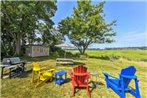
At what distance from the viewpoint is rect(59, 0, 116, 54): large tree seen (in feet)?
112

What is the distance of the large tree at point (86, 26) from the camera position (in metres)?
34.0

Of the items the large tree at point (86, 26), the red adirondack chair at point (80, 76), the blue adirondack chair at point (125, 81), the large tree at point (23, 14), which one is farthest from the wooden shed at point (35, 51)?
the blue adirondack chair at point (125, 81)

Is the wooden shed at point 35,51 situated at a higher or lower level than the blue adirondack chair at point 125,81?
higher

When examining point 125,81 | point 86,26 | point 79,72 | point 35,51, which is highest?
point 86,26

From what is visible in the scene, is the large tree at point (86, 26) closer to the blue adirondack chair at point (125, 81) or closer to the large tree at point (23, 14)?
the large tree at point (23, 14)

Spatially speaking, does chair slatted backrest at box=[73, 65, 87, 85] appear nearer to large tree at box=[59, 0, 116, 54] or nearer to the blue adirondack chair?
the blue adirondack chair

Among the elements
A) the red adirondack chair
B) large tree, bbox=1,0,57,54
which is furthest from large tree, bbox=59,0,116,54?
the red adirondack chair

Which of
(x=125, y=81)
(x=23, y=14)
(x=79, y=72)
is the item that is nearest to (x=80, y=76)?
(x=79, y=72)

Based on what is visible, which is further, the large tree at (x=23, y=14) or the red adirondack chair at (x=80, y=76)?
the large tree at (x=23, y=14)

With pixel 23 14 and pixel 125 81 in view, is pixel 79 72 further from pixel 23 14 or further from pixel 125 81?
pixel 23 14

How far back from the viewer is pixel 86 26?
109ft

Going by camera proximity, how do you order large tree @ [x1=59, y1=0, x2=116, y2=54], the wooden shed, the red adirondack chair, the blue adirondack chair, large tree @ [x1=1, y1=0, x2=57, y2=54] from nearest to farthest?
1. the blue adirondack chair
2. the red adirondack chair
3. large tree @ [x1=1, y1=0, x2=57, y2=54]
4. the wooden shed
5. large tree @ [x1=59, y1=0, x2=116, y2=54]

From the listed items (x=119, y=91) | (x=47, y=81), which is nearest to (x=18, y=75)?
(x=47, y=81)

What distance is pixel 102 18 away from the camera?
35156 mm
